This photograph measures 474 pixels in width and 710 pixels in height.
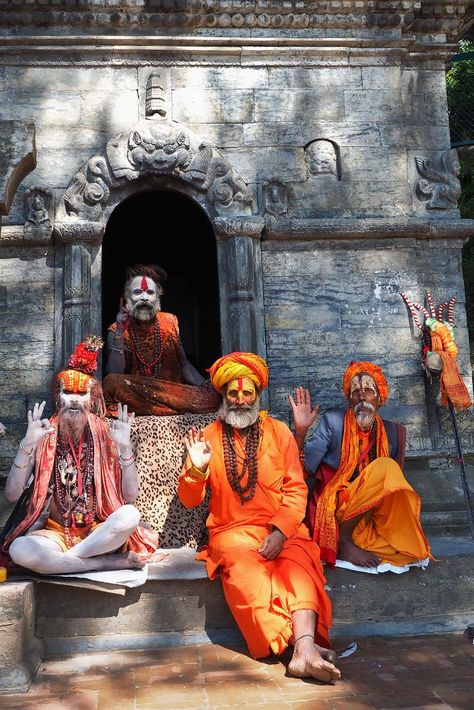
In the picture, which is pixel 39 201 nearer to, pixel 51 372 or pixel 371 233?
pixel 51 372

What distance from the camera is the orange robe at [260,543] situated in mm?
3881

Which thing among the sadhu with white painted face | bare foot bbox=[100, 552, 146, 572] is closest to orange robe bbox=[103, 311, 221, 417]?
the sadhu with white painted face

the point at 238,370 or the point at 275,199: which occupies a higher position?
the point at 275,199

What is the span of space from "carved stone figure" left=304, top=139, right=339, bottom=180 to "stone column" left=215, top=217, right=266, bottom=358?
816 millimetres

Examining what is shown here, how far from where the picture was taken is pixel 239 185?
671cm

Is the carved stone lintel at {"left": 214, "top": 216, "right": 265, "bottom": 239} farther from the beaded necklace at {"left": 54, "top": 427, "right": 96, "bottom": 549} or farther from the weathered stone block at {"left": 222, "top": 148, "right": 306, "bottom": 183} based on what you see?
the beaded necklace at {"left": 54, "top": 427, "right": 96, "bottom": 549}

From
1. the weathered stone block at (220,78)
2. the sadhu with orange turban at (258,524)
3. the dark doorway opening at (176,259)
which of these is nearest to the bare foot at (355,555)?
the sadhu with orange turban at (258,524)

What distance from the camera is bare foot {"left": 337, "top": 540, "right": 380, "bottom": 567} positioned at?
452 centimetres

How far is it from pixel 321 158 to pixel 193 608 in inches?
174

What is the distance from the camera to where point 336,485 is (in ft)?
15.9

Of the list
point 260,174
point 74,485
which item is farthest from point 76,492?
point 260,174

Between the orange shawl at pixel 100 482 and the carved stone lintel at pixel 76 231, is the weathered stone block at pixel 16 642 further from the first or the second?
the carved stone lintel at pixel 76 231

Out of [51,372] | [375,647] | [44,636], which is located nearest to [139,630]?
[44,636]

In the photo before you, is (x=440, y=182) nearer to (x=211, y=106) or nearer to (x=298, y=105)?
(x=298, y=105)
